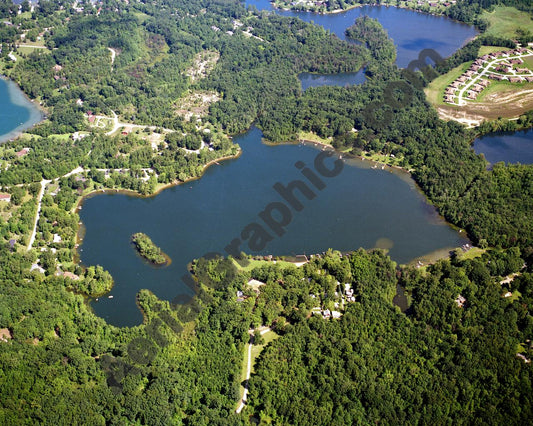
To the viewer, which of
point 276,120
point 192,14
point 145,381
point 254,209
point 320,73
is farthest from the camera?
point 192,14

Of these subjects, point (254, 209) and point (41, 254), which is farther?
point (254, 209)

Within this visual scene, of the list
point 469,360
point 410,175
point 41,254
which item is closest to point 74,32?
point 41,254

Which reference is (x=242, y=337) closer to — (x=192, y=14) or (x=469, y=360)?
(x=469, y=360)

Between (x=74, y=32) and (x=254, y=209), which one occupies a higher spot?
(x=74, y=32)

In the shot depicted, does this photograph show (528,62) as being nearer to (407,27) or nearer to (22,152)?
(407,27)

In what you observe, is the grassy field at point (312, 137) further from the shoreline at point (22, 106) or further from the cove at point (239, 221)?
the shoreline at point (22, 106)

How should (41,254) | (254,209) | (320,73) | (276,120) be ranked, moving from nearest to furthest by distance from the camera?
(41,254)
(254,209)
(276,120)
(320,73)
